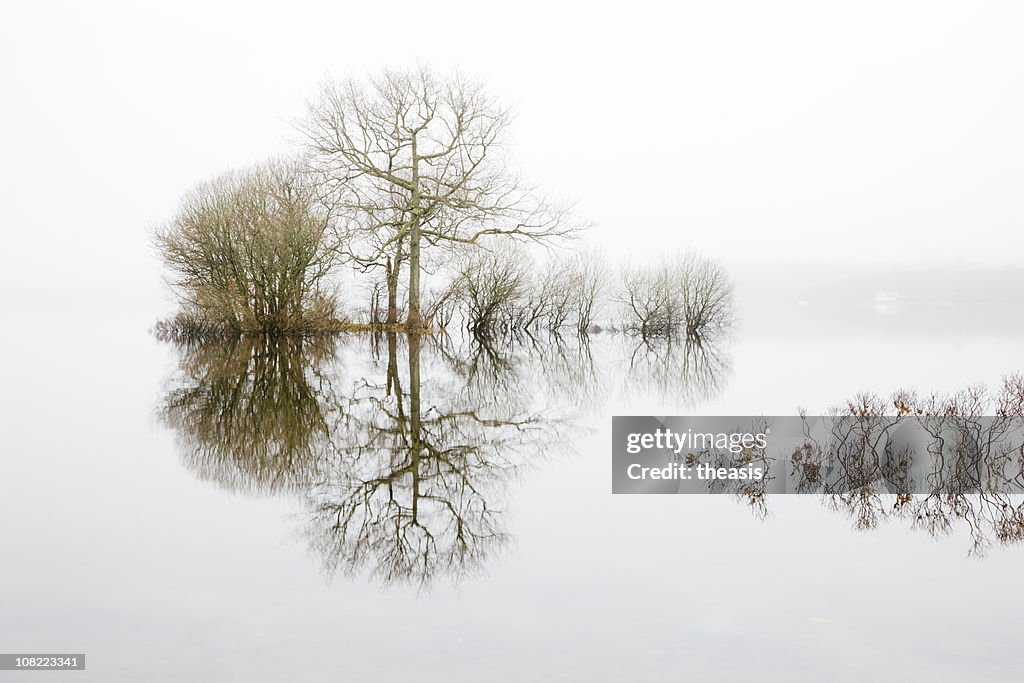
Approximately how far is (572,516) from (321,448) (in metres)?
3.32

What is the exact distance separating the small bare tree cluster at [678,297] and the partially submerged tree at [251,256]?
2060 centimetres

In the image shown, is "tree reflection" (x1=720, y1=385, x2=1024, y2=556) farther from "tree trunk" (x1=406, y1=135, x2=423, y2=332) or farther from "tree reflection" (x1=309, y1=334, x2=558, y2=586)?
"tree trunk" (x1=406, y1=135, x2=423, y2=332)

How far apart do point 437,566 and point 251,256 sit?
942 inches

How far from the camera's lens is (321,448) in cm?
895

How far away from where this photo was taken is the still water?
3.94 m

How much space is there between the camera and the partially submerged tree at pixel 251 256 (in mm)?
27562

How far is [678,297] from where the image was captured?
48.2 meters

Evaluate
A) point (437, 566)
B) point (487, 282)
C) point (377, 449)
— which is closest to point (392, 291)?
point (487, 282)

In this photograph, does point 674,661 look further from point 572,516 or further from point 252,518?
point 252,518

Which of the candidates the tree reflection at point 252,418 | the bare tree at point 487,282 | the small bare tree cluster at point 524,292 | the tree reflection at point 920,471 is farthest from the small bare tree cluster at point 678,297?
the tree reflection at point 920,471

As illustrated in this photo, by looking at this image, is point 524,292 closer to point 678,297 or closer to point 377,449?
point 678,297

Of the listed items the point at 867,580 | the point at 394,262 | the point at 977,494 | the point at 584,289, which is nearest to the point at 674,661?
the point at 867,580

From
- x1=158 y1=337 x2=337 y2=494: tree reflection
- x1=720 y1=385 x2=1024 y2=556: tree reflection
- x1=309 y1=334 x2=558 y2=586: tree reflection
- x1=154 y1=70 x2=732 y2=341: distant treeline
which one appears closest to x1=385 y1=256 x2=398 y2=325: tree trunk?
x1=154 y1=70 x2=732 y2=341: distant treeline

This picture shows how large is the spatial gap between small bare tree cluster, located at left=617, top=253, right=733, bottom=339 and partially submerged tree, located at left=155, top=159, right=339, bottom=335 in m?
20.6
